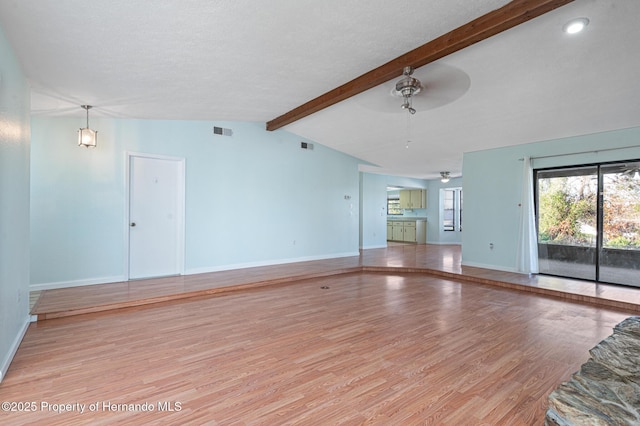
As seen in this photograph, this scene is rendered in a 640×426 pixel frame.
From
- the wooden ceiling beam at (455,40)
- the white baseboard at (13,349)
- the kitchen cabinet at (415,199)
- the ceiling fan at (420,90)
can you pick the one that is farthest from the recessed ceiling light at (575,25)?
the kitchen cabinet at (415,199)

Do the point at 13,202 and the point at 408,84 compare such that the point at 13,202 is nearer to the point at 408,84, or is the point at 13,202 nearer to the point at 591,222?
the point at 408,84

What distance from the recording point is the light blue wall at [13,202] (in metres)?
2.31

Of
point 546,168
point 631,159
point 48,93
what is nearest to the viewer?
point 48,93

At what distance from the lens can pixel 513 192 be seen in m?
5.97

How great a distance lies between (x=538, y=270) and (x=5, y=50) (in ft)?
25.8

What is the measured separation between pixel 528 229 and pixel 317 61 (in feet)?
16.2

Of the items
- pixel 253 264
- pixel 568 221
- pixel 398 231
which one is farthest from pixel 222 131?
pixel 398 231

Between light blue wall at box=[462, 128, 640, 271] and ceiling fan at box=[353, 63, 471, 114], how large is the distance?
99.9 inches

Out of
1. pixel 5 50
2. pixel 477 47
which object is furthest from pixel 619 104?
pixel 5 50

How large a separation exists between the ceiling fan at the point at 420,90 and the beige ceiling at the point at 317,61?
3 centimetres

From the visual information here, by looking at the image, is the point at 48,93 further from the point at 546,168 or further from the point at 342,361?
the point at 546,168

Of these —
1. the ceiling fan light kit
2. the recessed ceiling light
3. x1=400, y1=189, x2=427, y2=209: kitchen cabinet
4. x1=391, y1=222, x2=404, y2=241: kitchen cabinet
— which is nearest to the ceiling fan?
the ceiling fan light kit

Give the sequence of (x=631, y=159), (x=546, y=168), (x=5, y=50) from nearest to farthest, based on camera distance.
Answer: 1. (x=5, y=50)
2. (x=631, y=159)
3. (x=546, y=168)

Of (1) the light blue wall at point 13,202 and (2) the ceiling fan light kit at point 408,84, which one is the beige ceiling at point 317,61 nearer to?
(2) the ceiling fan light kit at point 408,84
